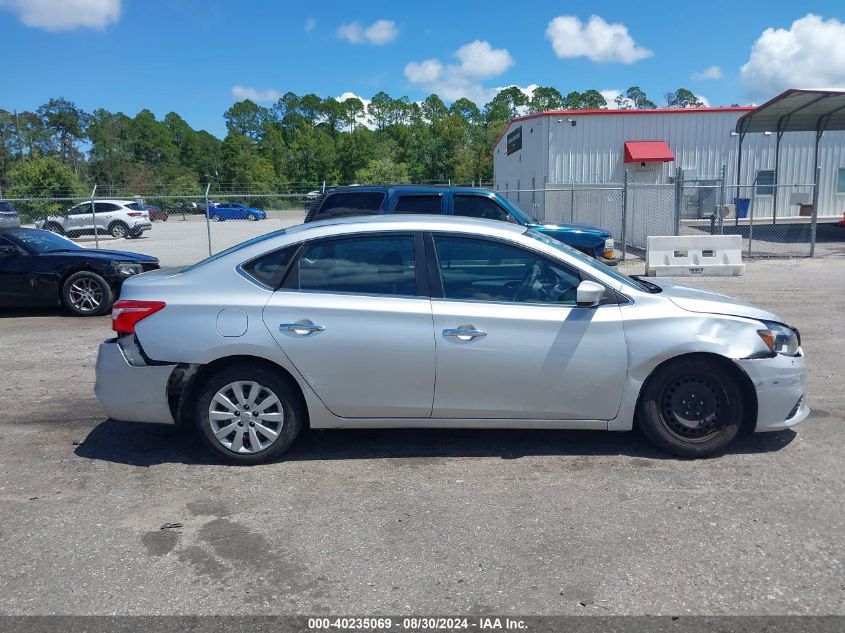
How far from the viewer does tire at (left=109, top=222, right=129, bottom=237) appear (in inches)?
1194

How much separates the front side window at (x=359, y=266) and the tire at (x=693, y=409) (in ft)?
5.82

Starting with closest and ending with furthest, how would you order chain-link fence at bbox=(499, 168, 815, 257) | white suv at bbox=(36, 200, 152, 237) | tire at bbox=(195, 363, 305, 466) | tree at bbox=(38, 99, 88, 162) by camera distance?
1. tire at bbox=(195, 363, 305, 466)
2. chain-link fence at bbox=(499, 168, 815, 257)
3. white suv at bbox=(36, 200, 152, 237)
4. tree at bbox=(38, 99, 88, 162)

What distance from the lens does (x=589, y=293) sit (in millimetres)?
4809

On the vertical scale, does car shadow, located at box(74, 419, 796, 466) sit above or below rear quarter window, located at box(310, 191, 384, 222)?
below

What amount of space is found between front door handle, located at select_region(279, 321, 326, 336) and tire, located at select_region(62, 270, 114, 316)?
701cm

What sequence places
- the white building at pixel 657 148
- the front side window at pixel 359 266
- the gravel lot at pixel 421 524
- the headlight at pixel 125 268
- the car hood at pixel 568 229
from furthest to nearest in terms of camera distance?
the white building at pixel 657 148 → the car hood at pixel 568 229 → the headlight at pixel 125 268 → the front side window at pixel 359 266 → the gravel lot at pixel 421 524

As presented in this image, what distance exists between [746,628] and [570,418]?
1962 mm

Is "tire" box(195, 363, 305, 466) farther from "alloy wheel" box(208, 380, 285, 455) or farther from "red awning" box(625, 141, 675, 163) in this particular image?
"red awning" box(625, 141, 675, 163)

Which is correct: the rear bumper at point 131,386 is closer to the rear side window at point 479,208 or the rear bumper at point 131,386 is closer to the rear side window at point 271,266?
the rear side window at point 271,266

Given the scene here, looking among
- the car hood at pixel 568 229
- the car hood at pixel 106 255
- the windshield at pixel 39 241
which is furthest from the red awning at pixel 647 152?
the windshield at pixel 39 241

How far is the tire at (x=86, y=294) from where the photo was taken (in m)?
10.8

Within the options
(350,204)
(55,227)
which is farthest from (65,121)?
(350,204)

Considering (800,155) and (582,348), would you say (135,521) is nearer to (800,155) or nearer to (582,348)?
(582,348)

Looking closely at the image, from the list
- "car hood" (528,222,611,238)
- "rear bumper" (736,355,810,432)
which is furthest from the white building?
"rear bumper" (736,355,810,432)
